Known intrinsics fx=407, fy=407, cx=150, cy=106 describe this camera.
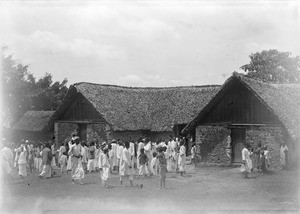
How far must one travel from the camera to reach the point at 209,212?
32.5 ft

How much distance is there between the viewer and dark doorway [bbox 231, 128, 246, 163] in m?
20.5

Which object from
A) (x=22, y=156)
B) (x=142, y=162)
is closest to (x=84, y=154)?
(x=22, y=156)

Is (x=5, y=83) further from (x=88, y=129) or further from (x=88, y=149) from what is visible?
(x=88, y=149)

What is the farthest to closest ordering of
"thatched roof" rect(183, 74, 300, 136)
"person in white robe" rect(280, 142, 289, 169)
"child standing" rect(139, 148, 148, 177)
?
"thatched roof" rect(183, 74, 300, 136)
"person in white robe" rect(280, 142, 289, 169)
"child standing" rect(139, 148, 148, 177)

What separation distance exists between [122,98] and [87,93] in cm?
321

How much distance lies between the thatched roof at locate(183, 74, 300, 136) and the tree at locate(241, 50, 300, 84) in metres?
17.1

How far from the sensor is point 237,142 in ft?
67.8

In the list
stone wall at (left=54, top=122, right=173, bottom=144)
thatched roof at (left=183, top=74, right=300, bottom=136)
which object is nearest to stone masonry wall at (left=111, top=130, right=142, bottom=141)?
stone wall at (left=54, top=122, right=173, bottom=144)

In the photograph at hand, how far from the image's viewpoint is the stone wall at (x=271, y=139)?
61.9 feet

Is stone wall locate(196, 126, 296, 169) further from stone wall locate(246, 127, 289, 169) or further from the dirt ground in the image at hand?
the dirt ground

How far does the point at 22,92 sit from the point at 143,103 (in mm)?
15021

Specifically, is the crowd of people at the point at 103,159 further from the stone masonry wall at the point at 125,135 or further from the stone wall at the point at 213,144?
the stone masonry wall at the point at 125,135

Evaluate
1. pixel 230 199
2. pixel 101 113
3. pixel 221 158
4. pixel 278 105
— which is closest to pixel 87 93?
pixel 101 113

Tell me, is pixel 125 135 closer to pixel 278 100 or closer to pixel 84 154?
pixel 84 154
